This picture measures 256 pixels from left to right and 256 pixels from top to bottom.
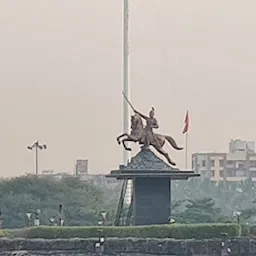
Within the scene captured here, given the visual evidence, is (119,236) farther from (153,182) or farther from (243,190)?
(243,190)

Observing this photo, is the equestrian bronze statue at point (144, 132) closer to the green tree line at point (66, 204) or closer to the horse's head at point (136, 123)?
the horse's head at point (136, 123)

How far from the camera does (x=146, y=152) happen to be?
2492 cm

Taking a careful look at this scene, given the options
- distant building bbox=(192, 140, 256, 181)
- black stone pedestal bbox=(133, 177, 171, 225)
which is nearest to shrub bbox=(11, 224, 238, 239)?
black stone pedestal bbox=(133, 177, 171, 225)

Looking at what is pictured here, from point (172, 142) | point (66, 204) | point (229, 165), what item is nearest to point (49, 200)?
point (66, 204)

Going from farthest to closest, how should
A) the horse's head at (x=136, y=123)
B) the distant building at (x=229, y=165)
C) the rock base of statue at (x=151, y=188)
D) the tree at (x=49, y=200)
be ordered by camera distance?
the distant building at (x=229, y=165) < the tree at (x=49, y=200) < the horse's head at (x=136, y=123) < the rock base of statue at (x=151, y=188)

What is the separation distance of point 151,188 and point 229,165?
196 ft

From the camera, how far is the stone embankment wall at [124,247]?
21.4 m

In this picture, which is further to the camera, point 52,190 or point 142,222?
point 52,190

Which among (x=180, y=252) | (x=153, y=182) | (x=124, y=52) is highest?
(x=124, y=52)

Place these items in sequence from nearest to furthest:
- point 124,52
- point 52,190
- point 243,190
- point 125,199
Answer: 1. point 125,199
2. point 124,52
3. point 52,190
4. point 243,190

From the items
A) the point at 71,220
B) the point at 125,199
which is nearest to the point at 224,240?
the point at 125,199

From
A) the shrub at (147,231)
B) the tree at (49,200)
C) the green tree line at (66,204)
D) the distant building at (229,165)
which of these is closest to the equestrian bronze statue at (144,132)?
the shrub at (147,231)

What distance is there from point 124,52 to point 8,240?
12352 millimetres

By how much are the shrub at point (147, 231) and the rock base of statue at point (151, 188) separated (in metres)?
1.94
